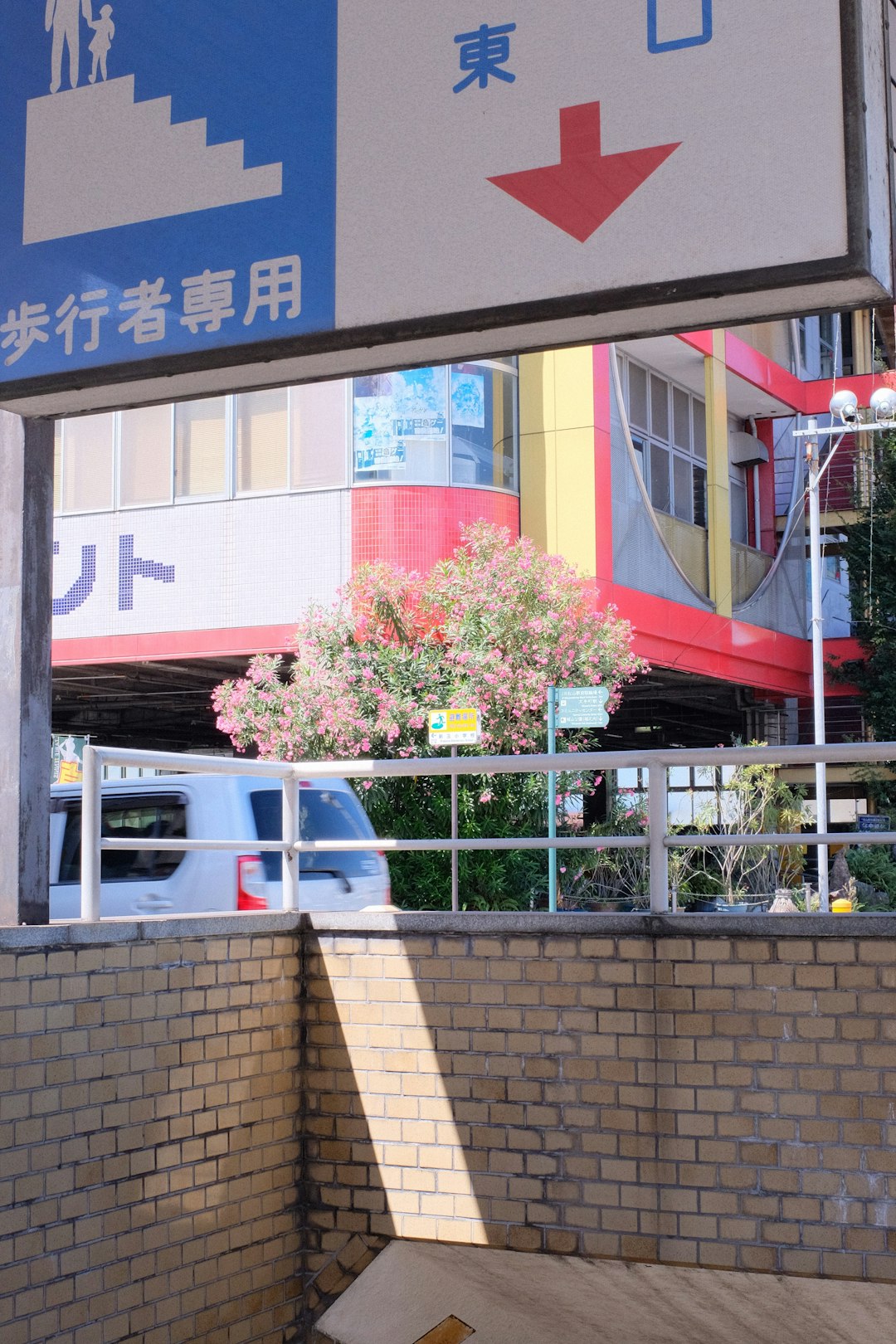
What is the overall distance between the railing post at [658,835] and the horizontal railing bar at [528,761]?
77mm

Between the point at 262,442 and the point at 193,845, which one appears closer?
the point at 193,845

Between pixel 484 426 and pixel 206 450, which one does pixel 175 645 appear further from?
pixel 484 426

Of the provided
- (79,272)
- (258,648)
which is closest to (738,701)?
(258,648)

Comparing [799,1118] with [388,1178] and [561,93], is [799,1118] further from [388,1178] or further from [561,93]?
[561,93]

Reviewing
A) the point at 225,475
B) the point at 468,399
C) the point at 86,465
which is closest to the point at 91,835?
the point at 468,399

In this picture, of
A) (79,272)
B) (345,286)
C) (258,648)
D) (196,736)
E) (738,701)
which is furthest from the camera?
(196,736)

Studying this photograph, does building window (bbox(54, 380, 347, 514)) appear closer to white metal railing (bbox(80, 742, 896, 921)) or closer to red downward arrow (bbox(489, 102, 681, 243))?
white metal railing (bbox(80, 742, 896, 921))

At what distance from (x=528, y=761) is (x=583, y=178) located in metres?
2.92

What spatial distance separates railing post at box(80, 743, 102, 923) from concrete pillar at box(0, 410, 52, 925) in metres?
0.19

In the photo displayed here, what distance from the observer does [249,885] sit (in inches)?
328

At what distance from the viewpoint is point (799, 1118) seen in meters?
6.38

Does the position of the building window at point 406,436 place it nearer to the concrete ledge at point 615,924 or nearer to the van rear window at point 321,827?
the van rear window at point 321,827

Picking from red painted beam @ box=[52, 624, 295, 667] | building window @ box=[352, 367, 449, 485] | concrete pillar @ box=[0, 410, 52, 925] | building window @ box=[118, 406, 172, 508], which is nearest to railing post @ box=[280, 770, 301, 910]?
concrete pillar @ box=[0, 410, 52, 925]

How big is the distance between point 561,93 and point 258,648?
46.1 ft
